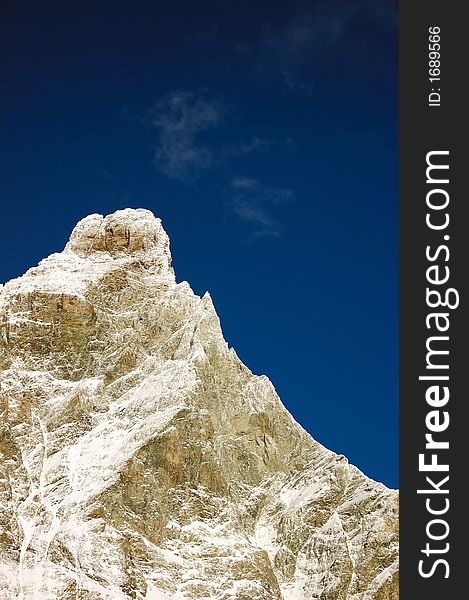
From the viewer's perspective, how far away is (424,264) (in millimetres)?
37219

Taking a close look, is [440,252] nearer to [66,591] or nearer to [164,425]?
[66,591]

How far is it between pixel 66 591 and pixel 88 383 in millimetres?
44287

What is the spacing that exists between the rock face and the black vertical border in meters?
81.3

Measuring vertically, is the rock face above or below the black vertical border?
above

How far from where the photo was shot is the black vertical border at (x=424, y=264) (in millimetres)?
36406

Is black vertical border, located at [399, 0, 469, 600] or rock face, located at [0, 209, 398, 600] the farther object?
rock face, located at [0, 209, 398, 600]

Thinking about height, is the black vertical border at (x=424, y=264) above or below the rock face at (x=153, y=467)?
below

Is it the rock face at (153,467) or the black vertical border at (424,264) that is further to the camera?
the rock face at (153,467)

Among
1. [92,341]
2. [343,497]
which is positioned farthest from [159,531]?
[92,341]

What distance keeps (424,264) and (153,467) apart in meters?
94.2

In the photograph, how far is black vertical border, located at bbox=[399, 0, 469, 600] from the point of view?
36406 millimetres

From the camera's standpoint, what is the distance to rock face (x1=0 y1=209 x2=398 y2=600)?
11894 centimetres

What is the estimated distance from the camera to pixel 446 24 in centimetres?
3784

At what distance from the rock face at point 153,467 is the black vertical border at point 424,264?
8126 cm
